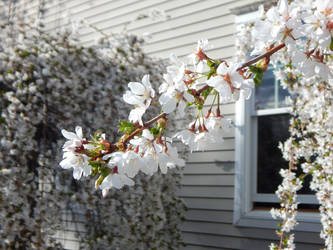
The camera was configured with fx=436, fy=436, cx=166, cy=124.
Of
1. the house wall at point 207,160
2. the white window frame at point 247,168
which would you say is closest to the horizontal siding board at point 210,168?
the house wall at point 207,160

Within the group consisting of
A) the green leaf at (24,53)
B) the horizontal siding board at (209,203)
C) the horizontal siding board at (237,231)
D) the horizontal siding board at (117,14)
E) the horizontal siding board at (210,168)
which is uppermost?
the horizontal siding board at (117,14)

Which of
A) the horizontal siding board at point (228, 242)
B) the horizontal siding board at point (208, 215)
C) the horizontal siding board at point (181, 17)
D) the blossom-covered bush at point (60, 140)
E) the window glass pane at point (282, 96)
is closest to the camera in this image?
the blossom-covered bush at point (60, 140)

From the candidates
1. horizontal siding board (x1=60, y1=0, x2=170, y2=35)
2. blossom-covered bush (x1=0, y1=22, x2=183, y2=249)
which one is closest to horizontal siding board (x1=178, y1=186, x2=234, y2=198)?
blossom-covered bush (x1=0, y1=22, x2=183, y2=249)

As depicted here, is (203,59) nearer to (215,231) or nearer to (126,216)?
(126,216)

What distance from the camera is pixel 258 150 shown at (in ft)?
14.3

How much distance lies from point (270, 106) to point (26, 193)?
2.43 m

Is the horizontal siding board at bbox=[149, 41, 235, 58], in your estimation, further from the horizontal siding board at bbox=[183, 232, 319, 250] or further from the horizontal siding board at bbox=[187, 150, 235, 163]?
the horizontal siding board at bbox=[183, 232, 319, 250]

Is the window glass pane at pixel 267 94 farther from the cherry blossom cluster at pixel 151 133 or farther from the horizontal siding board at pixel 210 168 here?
the cherry blossom cluster at pixel 151 133

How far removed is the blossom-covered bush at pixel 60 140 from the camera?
12.0ft

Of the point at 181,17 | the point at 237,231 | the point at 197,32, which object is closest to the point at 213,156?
the point at 237,231

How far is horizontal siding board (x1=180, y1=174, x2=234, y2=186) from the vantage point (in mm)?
4383

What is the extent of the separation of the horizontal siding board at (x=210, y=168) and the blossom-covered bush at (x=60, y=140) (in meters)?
0.25

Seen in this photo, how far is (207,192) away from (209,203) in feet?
0.38

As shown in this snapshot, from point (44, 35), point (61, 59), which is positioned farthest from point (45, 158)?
point (44, 35)
